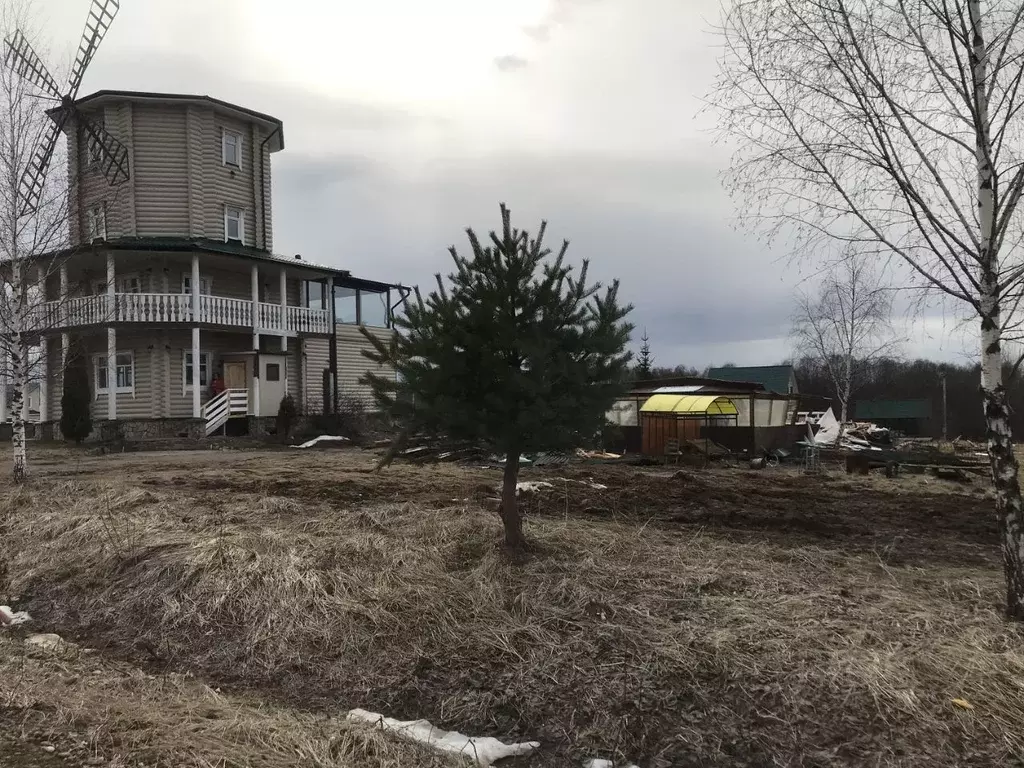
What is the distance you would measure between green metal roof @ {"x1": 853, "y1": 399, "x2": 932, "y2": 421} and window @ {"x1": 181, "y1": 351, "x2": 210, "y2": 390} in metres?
54.4

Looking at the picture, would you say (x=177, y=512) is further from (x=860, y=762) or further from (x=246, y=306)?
(x=246, y=306)

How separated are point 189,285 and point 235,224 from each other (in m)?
3.39

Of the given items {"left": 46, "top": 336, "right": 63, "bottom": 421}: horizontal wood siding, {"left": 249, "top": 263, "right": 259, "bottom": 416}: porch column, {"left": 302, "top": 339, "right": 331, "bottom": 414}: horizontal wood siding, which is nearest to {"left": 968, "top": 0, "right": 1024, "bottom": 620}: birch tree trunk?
{"left": 249, "top": 263, "right": 259, "bottom": 416}: porch column

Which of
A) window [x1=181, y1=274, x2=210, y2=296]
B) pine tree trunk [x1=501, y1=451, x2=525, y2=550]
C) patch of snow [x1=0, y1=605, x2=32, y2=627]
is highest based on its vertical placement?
window [x1=181, y1=274, x2=210, y2=296]

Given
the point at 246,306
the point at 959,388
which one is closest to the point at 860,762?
the point at 246,306

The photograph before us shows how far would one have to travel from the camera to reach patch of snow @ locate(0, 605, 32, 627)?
5.95 meters

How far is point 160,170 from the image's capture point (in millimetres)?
25906

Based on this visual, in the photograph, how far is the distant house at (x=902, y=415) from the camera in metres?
60.0

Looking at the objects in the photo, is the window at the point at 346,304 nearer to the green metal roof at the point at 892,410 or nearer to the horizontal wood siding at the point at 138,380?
the horizontal wood siding at the point at 138,380

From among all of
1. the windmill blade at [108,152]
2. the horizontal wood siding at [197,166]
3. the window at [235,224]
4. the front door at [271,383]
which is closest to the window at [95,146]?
the windmill blade at [108,152]

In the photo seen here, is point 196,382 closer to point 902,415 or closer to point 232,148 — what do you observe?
point 232,148

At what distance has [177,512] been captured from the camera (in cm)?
866

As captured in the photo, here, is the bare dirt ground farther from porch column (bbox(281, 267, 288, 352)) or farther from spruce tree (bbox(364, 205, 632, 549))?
porch column (bbox(281, 267, 288, 352))

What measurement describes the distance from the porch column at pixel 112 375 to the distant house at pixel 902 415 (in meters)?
54.2
